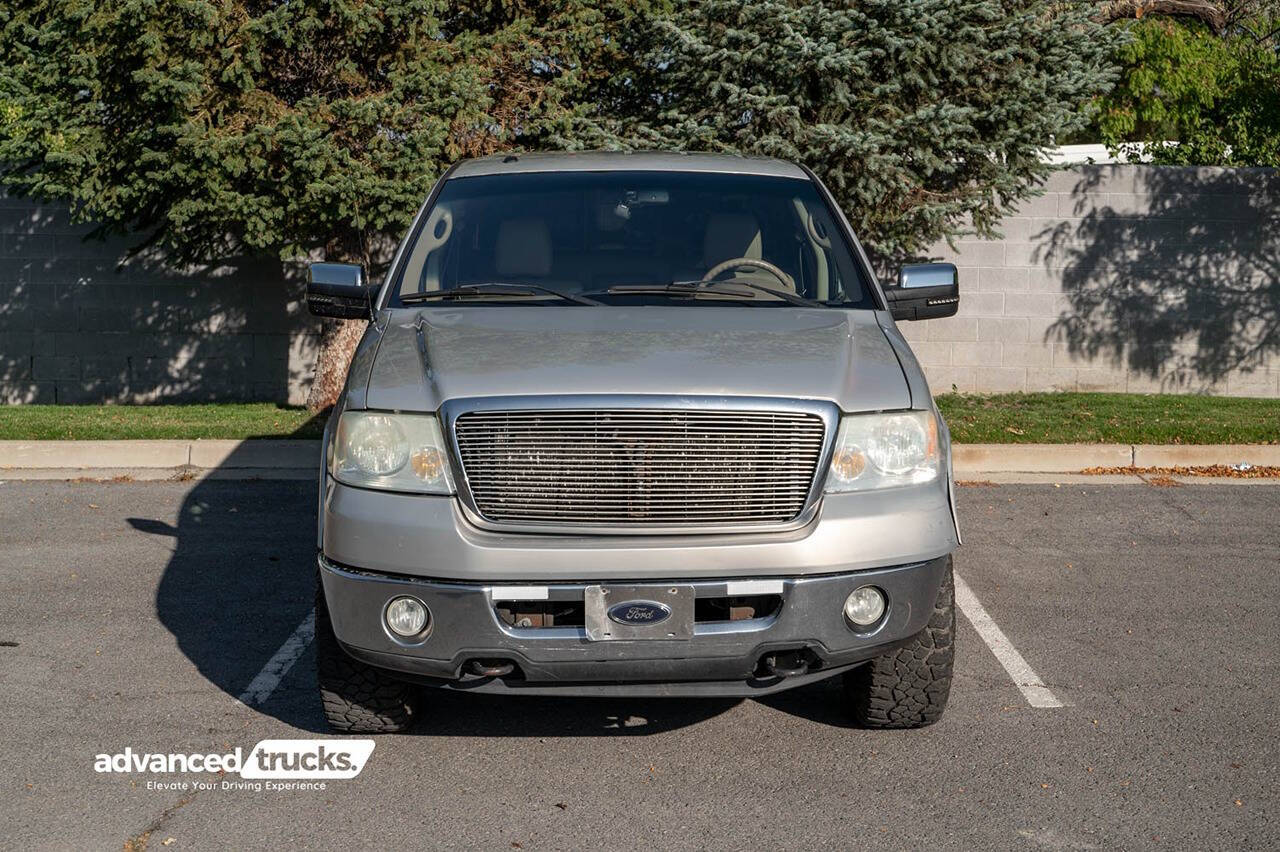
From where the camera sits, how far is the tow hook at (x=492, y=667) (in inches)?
162

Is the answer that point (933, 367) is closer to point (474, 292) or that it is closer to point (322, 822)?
point (474, 292)

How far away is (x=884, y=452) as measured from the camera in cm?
421

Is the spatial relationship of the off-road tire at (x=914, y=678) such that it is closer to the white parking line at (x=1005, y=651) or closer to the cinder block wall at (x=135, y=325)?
the white parking line at (x=1005, y=651)

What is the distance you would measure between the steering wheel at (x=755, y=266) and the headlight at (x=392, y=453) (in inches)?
63.5

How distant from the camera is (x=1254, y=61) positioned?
14.1 metres

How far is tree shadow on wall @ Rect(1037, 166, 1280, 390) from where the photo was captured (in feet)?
44.3

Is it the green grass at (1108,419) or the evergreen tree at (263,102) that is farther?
the evergreen tree at (263,102)

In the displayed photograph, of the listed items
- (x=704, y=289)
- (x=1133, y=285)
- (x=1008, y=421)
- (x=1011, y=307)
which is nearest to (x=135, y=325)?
(x=1008, y=421)

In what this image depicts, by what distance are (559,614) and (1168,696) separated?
8.06ft

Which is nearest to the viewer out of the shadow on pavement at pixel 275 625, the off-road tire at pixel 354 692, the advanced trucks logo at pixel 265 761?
the advanced trucks logo at pixel 265 761

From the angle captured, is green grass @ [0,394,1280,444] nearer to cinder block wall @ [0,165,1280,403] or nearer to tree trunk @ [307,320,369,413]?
tree trunk @ [307,320,369,413]

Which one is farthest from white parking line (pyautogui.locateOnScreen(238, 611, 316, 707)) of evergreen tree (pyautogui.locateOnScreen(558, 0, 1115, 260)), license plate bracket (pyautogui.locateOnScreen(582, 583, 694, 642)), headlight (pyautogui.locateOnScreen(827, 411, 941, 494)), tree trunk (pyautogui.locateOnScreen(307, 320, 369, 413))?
evergreen tree (pyautogui.locateOnScreen(558, 0, 1115, 260))

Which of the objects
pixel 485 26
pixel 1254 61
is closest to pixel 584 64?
pixel 485 26

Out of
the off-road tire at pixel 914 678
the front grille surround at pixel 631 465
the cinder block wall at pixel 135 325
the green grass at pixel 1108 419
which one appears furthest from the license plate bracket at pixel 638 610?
the cinder block wall at pixel 135 325
